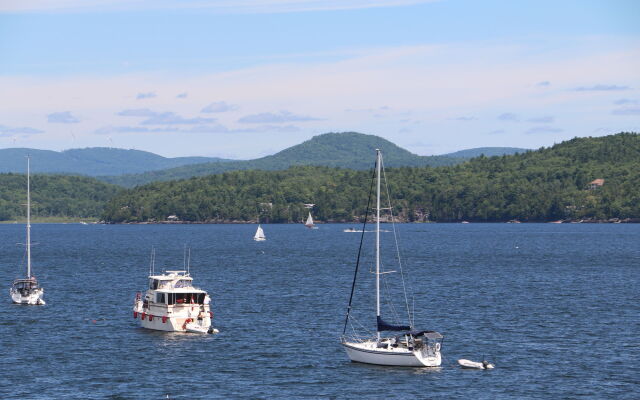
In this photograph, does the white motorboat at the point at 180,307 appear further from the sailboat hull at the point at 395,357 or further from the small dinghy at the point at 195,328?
the sailboat hull at the point at 395,357

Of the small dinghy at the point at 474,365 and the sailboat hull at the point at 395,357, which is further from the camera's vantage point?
the small dinghy at the point at 474,365

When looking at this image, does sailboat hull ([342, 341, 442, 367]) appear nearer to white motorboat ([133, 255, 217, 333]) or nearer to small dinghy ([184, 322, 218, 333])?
small dinghy ([184, 322, 218, 333])

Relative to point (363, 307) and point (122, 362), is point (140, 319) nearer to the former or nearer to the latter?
point (122, 362)

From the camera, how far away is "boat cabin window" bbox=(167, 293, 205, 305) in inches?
3396

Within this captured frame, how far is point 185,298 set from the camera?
8631cm

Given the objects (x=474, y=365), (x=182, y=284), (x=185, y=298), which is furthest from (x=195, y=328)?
(x=474, y=365)

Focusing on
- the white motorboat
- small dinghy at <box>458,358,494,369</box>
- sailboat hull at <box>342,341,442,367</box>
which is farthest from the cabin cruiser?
small dinghy at <box>458,358,494,369</box>

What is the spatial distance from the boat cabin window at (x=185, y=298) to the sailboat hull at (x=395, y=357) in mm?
20787

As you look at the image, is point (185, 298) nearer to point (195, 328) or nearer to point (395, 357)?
point (195, 328)

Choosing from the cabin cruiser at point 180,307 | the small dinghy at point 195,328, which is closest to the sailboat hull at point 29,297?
the cabin cruiser at point 180,307

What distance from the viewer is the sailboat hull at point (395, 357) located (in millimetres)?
68375

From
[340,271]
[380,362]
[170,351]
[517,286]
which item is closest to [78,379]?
[170,351]

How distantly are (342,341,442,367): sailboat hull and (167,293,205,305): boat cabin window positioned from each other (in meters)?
20.8

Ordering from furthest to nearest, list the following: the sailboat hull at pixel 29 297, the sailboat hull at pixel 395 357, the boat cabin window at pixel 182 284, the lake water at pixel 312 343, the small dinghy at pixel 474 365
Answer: the sailboat hull at pixel 29 297 < the boat cabin window at pixel 182 284 < the small dinghy at pixel 474 365 < the sailboat hull at pixel 395 357 < the lake water at pixel 312 343
